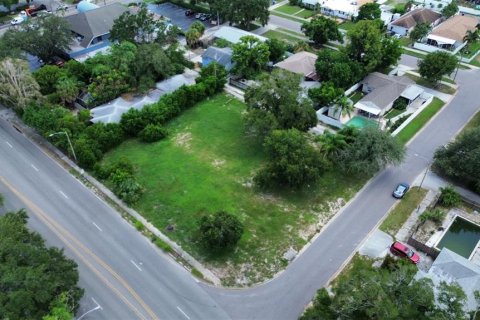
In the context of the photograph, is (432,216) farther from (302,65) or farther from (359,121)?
(302,65)

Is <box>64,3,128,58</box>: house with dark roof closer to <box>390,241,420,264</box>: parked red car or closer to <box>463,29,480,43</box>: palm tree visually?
<box>390,241,420,264</box>: parked red car

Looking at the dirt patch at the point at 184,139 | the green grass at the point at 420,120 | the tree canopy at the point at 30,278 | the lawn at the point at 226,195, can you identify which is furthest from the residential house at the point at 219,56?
the tree canopy at the point at 30,278

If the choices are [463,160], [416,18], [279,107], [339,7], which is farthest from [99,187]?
[416,18]

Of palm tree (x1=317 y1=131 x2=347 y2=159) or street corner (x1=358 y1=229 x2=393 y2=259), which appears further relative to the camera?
palm tree (x1=317 y1=131 x2=347 y2=159)

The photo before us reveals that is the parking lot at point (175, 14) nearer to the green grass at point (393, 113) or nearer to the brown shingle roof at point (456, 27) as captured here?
the green grass at point (393, 113)

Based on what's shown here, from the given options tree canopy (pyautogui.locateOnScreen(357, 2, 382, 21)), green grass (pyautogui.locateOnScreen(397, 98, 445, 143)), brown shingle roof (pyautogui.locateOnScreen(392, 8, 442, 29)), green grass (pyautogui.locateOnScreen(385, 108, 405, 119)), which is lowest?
green grass (pyautogui.locateOnScreen(385, 108, 405, 119))

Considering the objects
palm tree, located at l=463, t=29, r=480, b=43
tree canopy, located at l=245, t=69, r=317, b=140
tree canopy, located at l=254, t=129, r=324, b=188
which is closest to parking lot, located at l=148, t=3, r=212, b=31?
tree canopy, located at l=245, t=69, r=317, b=140

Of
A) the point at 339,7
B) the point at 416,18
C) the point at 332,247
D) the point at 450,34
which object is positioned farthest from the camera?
the point at 339,7
